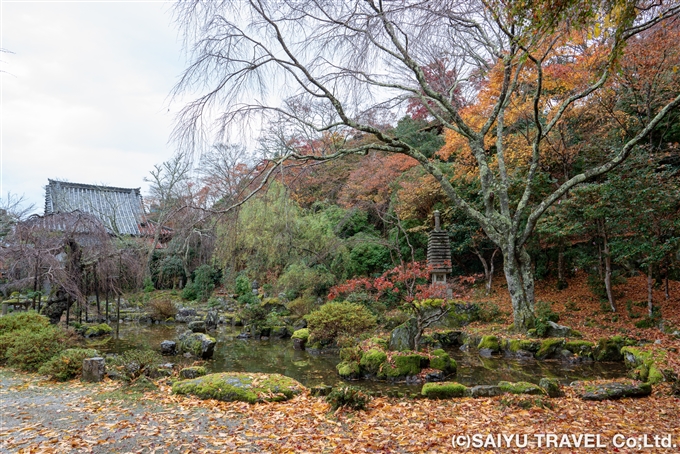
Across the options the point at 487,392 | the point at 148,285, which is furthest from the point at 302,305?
the point at 148,285

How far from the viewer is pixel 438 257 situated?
13109 mm

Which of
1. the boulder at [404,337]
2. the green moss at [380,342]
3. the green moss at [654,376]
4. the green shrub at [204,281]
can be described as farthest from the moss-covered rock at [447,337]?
the green shrub at [204,281]

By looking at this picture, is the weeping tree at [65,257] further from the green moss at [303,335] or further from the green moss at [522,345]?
the green moss at [522,345]

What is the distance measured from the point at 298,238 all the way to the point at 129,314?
768 centimetres

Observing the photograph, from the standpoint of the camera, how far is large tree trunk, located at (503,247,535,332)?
970 centimetres

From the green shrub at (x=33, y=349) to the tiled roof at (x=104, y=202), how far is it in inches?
613

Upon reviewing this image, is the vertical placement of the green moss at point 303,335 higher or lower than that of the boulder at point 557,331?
lower

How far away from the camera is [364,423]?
4395 mm

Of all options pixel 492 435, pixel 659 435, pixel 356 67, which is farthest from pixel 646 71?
pixel 492 435

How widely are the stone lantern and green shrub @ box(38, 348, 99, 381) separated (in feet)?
30.8

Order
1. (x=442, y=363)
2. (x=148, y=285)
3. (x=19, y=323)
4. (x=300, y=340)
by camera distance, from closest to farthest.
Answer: (x=442, y=363), (x=19, y=323), (x=300, y=340), (x=148, y=285)

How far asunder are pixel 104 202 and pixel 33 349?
2002cm

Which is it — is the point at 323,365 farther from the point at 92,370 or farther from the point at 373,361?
the point at 92,370

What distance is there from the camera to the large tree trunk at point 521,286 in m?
9.70
